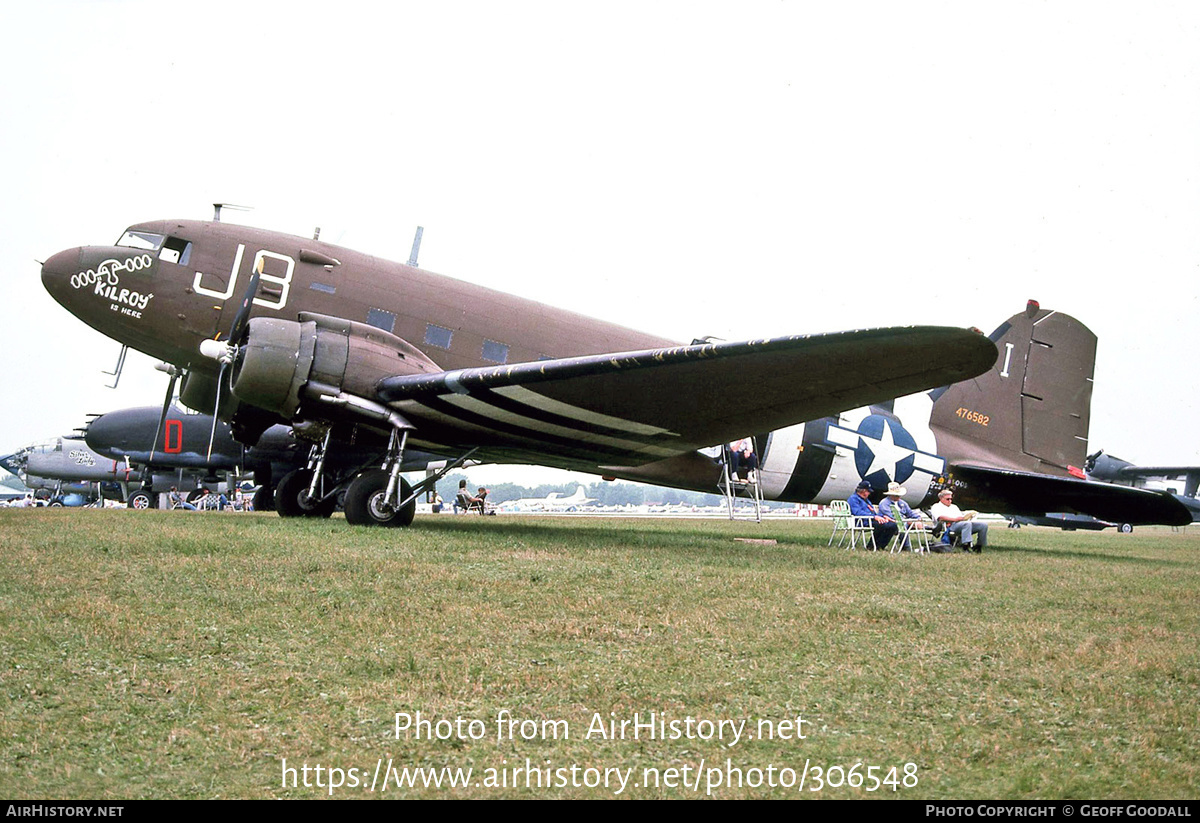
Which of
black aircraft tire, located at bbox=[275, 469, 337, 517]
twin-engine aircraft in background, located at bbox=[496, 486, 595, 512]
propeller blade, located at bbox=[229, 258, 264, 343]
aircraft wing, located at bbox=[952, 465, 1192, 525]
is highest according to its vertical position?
propeller blade, located at bbox=[229, 258, 264, 343]

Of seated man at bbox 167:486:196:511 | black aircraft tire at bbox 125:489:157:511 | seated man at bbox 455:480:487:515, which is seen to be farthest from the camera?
black aircraft tire at bbox 125:489:157:511

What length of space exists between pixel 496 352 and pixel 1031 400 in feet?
31.6

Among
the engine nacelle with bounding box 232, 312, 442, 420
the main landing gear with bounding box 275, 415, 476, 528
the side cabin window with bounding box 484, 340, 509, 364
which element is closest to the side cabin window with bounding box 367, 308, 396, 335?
the engine nacelle with bounding box 232, 312, 442, 420

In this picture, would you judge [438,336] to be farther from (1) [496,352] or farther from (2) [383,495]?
(2) [383,495]

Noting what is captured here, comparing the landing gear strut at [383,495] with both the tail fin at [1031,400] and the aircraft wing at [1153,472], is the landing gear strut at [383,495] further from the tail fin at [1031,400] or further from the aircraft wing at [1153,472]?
the aircraft wing at [1153,472]

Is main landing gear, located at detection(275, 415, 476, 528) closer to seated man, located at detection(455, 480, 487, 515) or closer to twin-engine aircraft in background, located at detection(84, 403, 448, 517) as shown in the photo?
twin-engine aircraft in background, located at detection(84, 403, 448, 517)

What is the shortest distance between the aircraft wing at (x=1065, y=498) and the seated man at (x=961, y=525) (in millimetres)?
1474

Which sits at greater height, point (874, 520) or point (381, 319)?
point (381, 319)

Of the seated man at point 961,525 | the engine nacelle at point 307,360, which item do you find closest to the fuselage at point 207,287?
the engine nacelle at point 307,360

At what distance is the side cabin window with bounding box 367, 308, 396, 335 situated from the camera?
41.1 feet

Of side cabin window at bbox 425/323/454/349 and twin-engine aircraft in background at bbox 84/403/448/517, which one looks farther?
twin-engine aircraft in background at bbox 84/403/448/517

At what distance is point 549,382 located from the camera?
10.2 metres

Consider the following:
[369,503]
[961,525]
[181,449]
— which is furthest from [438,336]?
[181,449]

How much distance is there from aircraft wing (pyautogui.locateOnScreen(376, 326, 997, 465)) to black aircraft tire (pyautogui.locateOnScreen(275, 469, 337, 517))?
290 cm
